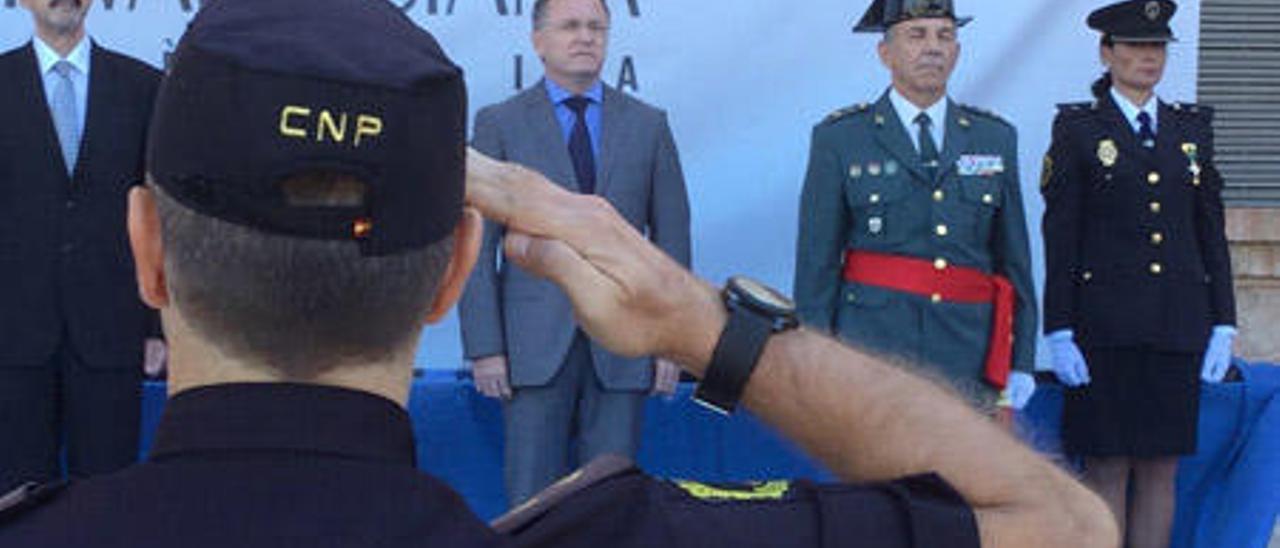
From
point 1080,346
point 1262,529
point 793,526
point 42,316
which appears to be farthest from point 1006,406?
point 793,526

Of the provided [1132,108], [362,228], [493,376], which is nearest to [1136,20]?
[1132,108]

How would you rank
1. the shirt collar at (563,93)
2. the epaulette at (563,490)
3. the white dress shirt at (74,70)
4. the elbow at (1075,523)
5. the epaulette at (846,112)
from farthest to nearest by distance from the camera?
the epaulette at (846,112) → the shirt collar at (563,93) → the white dress shirt at (74,70) → the elbow at (1075,523) → the epaulette at (563,490)

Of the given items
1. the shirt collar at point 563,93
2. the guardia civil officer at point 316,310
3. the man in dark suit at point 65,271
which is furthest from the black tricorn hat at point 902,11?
the guardia civil officer at point 316,310

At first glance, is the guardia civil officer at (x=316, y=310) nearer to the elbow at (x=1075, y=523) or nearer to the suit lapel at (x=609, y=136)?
the elbow at (x=1075, y=523)

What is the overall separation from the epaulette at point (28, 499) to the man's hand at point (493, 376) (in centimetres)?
323

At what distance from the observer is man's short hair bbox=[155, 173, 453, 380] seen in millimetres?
881

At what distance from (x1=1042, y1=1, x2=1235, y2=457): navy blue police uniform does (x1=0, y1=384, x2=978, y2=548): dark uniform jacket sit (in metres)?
3.61

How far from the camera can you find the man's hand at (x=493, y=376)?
4141 mm

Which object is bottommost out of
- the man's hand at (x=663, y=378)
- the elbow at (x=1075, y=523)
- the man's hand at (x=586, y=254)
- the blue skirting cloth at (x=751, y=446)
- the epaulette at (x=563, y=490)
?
the blue skirting cloth at (x=751, y=446)

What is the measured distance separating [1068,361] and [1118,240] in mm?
353

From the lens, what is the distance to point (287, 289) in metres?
0.89

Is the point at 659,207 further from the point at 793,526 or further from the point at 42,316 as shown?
the point at 793,526

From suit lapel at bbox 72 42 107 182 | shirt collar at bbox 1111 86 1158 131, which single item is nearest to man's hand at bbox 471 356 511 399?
suit lapel at bbox 72 42 107 182

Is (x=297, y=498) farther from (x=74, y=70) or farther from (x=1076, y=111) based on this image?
(x=1076, y=111)
